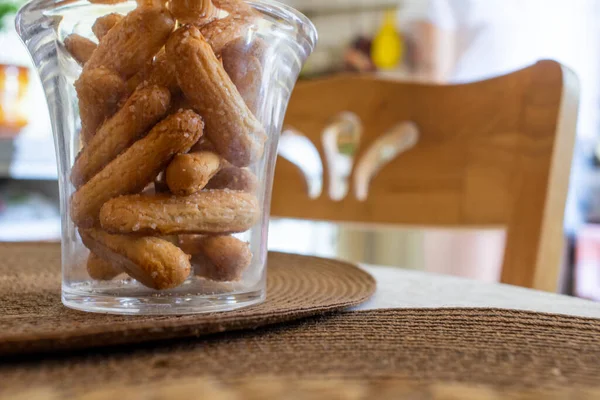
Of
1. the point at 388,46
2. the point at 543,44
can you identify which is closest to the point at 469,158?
the point at 543,44

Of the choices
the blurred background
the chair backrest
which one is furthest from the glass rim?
the blurred background

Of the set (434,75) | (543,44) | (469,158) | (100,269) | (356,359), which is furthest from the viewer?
(434,75)

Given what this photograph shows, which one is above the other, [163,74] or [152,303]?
[163,74]

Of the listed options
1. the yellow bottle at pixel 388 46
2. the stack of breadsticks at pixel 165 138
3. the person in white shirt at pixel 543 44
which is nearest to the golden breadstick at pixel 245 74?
the stack of breadsticks at pixel 165 138

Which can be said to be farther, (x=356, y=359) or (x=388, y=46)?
(x=388, y=46)

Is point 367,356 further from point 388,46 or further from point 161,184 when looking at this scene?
point 388,46

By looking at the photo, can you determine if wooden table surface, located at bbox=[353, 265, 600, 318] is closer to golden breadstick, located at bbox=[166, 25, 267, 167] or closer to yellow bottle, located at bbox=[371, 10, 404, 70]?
golden breadstick, located at bbox=[166, 25, 267, 167]

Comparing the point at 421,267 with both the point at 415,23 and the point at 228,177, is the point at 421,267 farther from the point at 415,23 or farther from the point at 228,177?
the point at 228,177

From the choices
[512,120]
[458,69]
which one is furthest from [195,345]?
[458,69]
